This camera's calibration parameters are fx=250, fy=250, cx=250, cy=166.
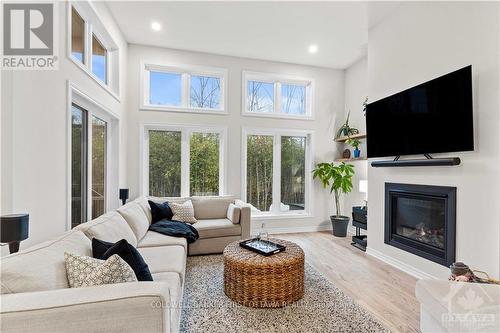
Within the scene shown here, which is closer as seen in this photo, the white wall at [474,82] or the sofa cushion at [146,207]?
the white wall at [474,82]

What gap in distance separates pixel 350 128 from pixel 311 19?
7.39ft

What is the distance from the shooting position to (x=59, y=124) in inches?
85.7

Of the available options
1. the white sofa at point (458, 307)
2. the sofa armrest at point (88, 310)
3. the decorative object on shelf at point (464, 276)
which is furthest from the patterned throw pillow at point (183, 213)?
the decorative object on shelf at point (464, 276)

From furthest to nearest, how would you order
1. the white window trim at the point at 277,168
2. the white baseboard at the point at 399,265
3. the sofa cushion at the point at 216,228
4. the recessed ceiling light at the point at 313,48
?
the white window trim at the point at 277,168
the recessed ceiling light at the point at 313,48
the sofa cushion at the point at 216,228
the white baseboard at the point at 399,265

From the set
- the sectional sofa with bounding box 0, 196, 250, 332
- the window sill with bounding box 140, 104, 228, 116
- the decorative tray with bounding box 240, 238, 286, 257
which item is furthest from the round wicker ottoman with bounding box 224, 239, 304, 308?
the window sill with bounding box 140, 104, 228, 116

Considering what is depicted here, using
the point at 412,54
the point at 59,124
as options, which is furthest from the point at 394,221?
the point at 59,124

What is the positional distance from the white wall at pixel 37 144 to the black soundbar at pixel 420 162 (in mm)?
3635

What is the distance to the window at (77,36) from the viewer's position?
102 inches

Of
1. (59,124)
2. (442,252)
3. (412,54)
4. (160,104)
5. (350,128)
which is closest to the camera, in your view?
(59,124)

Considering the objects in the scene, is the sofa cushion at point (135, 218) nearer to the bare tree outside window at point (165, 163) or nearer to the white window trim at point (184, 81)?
the bare tree outside window at point (165, 163)

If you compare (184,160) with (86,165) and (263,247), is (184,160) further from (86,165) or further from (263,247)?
(263,247)

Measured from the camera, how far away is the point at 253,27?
375 centimetres

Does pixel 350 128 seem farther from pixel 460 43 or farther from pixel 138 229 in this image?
pixel 138 229

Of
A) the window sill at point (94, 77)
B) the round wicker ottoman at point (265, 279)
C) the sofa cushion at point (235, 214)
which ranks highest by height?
the window sill at point (94, 77)
